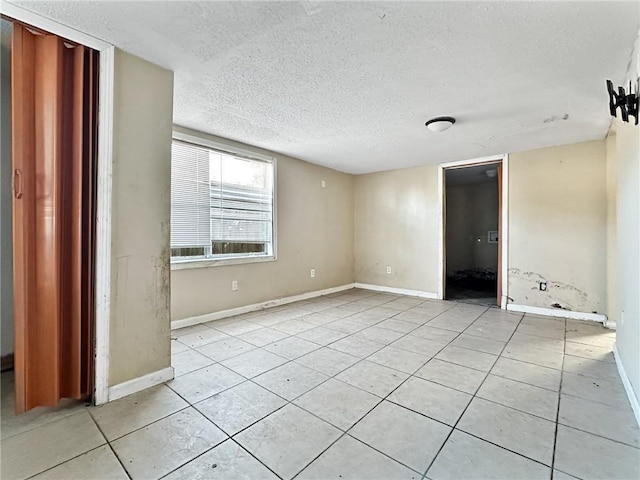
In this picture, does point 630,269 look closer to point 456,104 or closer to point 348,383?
point 456,104

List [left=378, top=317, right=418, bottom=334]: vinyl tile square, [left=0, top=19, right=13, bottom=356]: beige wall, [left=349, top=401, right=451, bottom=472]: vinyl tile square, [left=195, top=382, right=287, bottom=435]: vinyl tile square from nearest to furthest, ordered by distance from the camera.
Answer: [left=349, top=401, right=451, bottom=472]: vinyl tile square < [left=195, top=382, right=287, bottom=435]: vinyl tile square < [left=0, top=19, right=13, bottom=356]: beige wall < [left=378, top=317, right=418, bottom=334]: vinyl tile square

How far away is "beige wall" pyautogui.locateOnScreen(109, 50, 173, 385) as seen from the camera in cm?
191

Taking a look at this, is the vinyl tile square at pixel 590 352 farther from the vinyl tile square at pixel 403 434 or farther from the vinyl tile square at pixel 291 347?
the vinyl tile square at pixel 291 347

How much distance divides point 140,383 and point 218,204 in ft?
7.24

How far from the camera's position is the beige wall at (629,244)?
175 centimetres

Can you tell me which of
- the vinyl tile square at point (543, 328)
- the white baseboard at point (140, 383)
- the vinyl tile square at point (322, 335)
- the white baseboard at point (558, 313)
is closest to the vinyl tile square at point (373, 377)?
the vinyl tile square at point (322, 335)

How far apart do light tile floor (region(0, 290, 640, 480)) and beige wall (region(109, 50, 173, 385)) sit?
1.02ft

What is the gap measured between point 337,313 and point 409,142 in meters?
2.43

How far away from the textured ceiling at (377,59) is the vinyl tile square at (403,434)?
222 cm

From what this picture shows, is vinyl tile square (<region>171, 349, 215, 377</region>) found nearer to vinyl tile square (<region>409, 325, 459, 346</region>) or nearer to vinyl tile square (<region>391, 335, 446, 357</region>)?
vinyl tile square (<region>391, 335, 446, 357</region>)

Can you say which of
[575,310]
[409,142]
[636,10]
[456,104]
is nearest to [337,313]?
[409,142]

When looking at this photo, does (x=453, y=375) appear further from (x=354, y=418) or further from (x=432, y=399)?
(x=354, y=418)

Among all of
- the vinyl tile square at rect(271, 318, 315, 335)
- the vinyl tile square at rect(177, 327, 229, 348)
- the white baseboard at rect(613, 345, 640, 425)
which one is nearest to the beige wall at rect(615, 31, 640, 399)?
the white baseboard at rect(613, 345, 640, 425)

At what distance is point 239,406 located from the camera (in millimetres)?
1803
